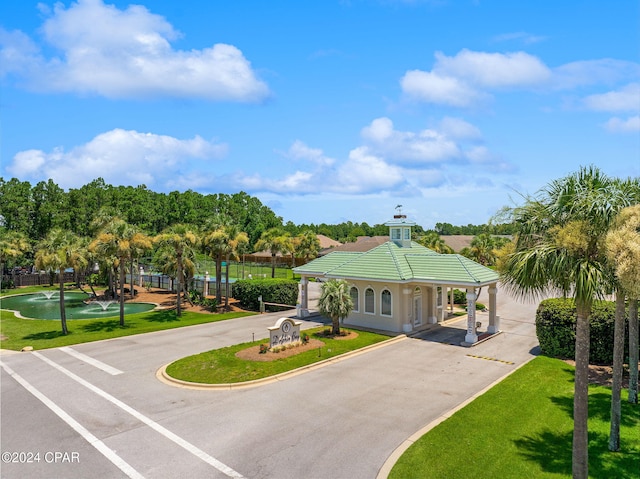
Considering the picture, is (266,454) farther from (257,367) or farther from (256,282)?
(256,282)

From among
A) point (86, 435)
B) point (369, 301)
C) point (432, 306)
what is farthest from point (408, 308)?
point (86, 435)

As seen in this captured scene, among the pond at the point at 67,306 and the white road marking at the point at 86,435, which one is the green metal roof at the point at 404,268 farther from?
the pond at the point at 67,306

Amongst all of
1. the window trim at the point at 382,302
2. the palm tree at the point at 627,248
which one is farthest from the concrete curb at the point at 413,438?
the window trim at the point at 382,302

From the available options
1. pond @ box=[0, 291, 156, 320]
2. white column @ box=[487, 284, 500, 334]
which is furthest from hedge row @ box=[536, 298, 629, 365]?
pond @ box=[0, 291, 156, 320]

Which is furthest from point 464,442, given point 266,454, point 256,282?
point 256,282

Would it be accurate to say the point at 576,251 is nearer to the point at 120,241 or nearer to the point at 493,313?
the point at 493,313
